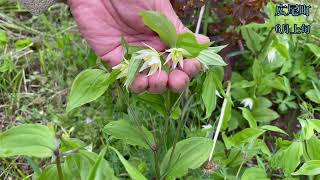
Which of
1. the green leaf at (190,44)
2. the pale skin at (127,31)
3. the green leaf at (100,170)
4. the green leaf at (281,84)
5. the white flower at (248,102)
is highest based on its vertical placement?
the green leaf at (190,44)

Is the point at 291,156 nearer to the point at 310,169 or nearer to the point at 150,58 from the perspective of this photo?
the point at 310,169

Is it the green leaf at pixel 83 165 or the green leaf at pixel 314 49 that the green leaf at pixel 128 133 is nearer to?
the green leaf at pixel 83 165

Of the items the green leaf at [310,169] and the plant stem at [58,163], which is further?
the green leaf at [310,169]

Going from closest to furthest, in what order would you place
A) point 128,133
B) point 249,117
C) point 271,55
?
point 128,133 < point 249,117 < point 271,55

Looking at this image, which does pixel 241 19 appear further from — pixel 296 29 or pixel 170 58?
pixel 170 58

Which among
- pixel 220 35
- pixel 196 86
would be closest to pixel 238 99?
pixel 220 35

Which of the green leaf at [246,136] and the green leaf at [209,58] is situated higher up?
the green leaf at [209,58]

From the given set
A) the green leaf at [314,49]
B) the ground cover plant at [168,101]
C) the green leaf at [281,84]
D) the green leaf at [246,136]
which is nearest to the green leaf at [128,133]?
the ground cover plant at [168,101]

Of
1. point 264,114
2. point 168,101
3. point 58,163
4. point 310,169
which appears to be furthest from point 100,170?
point 264,114
